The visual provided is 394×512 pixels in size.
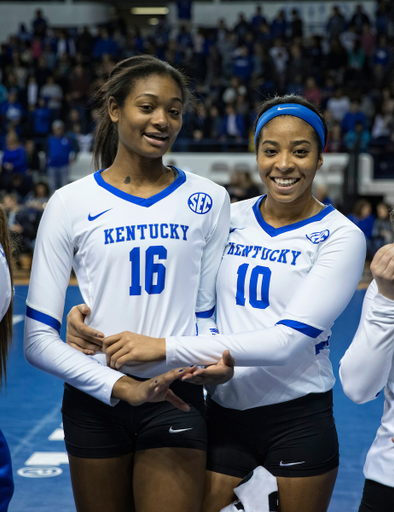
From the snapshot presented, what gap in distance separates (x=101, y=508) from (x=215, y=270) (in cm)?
81

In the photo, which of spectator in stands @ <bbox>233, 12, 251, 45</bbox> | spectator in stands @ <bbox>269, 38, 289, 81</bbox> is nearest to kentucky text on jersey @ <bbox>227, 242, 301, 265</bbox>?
spectator in stands @ <bbox>269, 38, 289, 81</bbox>

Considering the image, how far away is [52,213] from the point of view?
6.62 feet

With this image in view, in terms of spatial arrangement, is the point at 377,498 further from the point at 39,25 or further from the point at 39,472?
the point at 39,25

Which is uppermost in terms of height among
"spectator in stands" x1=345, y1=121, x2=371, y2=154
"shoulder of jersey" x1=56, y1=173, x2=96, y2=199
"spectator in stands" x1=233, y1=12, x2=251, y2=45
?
"spectator in stands" x1=233, y1=12, x2=251, y2=45

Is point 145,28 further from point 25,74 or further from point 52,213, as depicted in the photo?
point 52,213

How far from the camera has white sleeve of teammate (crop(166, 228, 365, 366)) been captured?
1885 millimetres

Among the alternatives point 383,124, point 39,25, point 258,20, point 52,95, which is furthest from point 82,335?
→ point 39,25

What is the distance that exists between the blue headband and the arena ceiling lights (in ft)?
71.3

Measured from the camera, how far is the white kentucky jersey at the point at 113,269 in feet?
6.45

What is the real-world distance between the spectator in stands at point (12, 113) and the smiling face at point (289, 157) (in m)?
13.7

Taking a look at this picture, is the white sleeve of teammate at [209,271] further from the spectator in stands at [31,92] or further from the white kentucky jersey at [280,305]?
the spectator in stands at [31,92]

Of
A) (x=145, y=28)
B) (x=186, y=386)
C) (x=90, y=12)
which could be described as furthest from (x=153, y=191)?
(x=145, y=28)

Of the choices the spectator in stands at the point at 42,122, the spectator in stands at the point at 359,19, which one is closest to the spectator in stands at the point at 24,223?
the spectator in stands at the point at 42,122

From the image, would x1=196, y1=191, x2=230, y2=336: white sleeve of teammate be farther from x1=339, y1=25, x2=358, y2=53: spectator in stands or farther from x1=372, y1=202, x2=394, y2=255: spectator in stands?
x1=339, y1=25, x2=358, y2=53: spectator in stands
